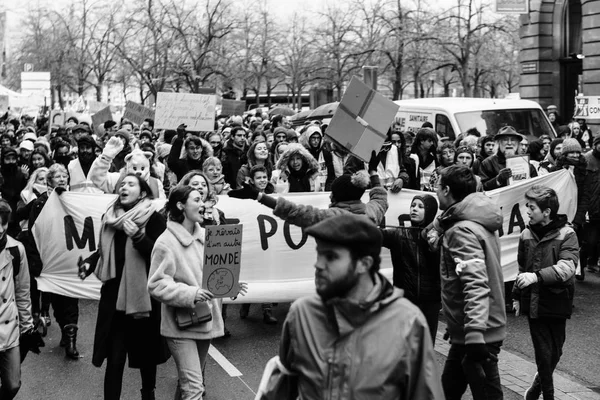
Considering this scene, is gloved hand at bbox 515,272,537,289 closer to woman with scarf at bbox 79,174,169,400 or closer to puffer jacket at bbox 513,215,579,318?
puffer jacket at bbox 513,215,579,318

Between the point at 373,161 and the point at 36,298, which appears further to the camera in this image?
the point at 36,298

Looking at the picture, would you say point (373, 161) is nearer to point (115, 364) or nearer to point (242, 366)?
point (242, 366)

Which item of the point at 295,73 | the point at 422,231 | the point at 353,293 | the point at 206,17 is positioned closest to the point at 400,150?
the point at 422,231

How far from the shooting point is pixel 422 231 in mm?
6281

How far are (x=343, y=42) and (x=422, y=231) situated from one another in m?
39.6

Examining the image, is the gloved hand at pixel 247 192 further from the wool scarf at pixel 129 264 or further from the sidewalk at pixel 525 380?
the sidewalk at pixel 525 380

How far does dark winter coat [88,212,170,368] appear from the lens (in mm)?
6137

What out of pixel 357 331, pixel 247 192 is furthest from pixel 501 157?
pixel 357 331

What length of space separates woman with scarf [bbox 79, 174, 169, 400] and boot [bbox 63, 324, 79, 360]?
2265 mm

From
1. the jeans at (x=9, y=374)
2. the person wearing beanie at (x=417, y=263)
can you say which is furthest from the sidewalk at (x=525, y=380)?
the jeans at (x=9, y=374)

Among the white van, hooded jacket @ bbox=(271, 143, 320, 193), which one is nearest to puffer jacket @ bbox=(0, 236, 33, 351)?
hooded jacket @ bbox=(271, 143, 320, 193)

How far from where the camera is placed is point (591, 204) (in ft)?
36.7

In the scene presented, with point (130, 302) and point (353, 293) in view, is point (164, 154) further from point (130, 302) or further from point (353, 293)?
point (353, 293)

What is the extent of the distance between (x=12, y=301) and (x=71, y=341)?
2.40 meters
